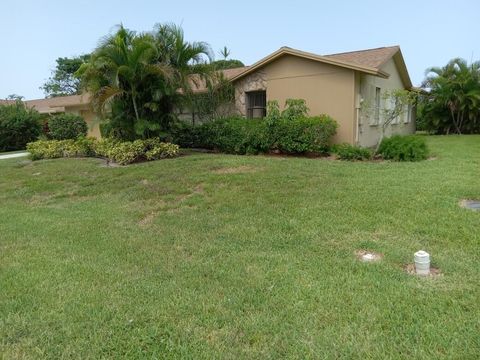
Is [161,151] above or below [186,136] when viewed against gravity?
below

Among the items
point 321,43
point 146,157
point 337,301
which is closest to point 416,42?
point 321,43

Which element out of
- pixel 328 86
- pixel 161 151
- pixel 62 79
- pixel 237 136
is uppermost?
pixel 62 79

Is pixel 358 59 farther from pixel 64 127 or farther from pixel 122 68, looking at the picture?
pixel 64 127

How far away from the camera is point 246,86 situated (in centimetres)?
1371

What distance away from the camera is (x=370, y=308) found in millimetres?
2959

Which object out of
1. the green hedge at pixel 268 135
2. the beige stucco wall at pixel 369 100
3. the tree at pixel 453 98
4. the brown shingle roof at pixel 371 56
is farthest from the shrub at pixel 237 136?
the tree at pixel 453 98

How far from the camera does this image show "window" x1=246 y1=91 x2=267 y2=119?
13820 mm

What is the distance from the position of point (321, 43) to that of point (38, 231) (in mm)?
19990

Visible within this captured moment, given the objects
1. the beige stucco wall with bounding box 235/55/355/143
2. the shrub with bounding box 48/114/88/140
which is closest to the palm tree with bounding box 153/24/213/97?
the beige stucco wall with bounding box 235/55/355/143

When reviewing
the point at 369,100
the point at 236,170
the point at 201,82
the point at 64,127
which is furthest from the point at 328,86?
the point at 64,127

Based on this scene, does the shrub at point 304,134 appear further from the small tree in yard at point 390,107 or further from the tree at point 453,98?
the tree at point 453,98

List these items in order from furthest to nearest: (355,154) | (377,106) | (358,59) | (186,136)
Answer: (186,136) < (377,106) < (358,59) < (355,154)

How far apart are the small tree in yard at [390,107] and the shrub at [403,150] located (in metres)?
0.38

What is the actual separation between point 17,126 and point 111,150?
37.9ft
